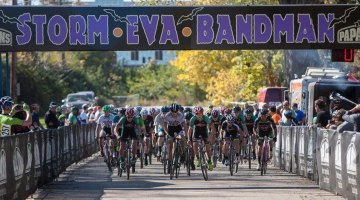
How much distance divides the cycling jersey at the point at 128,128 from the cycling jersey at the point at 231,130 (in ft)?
8.66

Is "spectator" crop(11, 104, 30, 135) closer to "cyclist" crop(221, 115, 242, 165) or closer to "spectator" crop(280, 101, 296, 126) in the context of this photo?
"cyclist" crop(221, 115, 242, 165)

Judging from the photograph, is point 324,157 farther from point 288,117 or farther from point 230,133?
point 288,117

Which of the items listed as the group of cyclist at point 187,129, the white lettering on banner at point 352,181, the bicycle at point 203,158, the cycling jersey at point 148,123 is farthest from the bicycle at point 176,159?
the white lettering on banner at point 352,181

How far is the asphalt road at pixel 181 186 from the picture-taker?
20.0m

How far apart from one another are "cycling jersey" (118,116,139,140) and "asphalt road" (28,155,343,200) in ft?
3.29

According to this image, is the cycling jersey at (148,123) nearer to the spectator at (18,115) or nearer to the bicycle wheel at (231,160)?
the bicycle wheel at (231,160)

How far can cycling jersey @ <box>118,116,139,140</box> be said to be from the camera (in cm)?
2577

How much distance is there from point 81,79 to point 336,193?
263ft

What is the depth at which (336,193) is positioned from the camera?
757 inches

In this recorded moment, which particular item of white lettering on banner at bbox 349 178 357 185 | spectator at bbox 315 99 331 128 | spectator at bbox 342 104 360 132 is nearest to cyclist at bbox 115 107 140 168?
spectator at bbox 315 99 331 128

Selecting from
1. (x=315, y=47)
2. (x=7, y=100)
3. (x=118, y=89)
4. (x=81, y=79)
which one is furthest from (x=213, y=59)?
(x=118, y=89)

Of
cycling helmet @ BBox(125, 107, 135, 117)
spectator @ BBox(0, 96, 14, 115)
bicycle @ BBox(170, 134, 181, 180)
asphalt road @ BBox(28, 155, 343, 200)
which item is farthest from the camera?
cycling helmet @ BBox(125, 107, 135, 117)

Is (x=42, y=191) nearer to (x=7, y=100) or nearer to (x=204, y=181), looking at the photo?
(x=7, y=100)

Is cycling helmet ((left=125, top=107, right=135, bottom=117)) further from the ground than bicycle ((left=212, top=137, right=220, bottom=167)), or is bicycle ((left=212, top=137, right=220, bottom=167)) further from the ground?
cycling helmet ((left=125, top=107, right=135, bottom=117))
